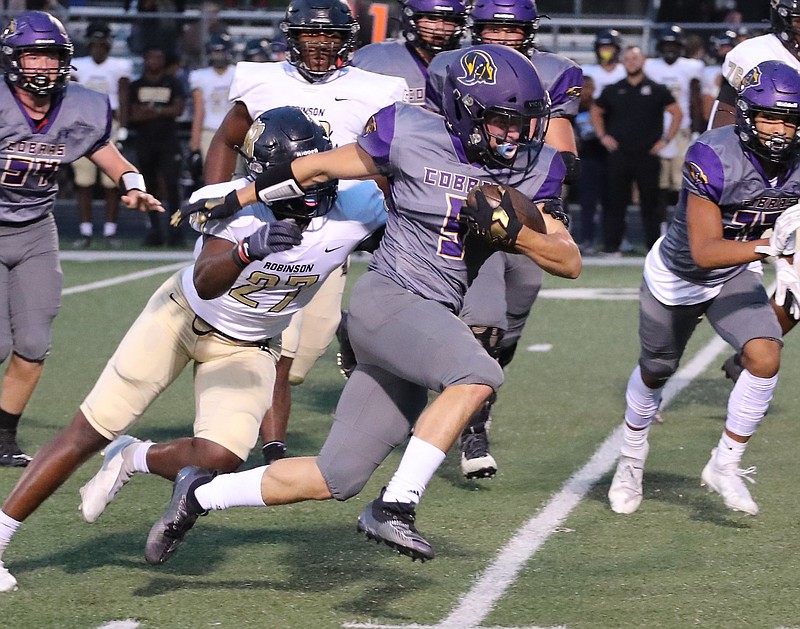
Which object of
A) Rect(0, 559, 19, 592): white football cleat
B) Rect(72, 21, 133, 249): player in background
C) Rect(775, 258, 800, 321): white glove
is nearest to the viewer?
Rect(0, 559, 19, 592): white football cleat

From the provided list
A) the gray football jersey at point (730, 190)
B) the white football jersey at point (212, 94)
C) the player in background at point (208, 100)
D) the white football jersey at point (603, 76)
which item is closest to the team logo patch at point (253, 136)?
the gray football jersey at point (730, 190)

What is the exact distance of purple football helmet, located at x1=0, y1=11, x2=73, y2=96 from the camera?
17.9 ft

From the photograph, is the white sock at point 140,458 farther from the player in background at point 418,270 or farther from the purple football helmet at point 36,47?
the purple football helmet at point 36,47

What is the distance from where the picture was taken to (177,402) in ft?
23.7

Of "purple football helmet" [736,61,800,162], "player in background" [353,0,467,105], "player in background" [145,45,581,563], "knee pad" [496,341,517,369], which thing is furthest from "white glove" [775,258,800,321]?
"player in background" [353,0,467,105]

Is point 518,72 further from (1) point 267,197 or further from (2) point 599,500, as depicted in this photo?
(2) point 599,500

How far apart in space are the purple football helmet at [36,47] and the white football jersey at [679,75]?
8.68m

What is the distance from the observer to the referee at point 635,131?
12.5 meters

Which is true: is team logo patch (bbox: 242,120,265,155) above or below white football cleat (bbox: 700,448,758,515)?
above

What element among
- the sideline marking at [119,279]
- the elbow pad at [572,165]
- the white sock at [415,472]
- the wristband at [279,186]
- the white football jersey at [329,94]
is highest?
the wristband at [279,186]

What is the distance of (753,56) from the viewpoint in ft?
19.8

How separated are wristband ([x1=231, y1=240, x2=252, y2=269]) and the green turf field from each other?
1000 mm

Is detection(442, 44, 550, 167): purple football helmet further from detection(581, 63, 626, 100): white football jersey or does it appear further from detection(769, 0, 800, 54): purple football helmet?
detection(581, 63, 626, 100): white football jersey

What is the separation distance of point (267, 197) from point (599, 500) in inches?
79.8
